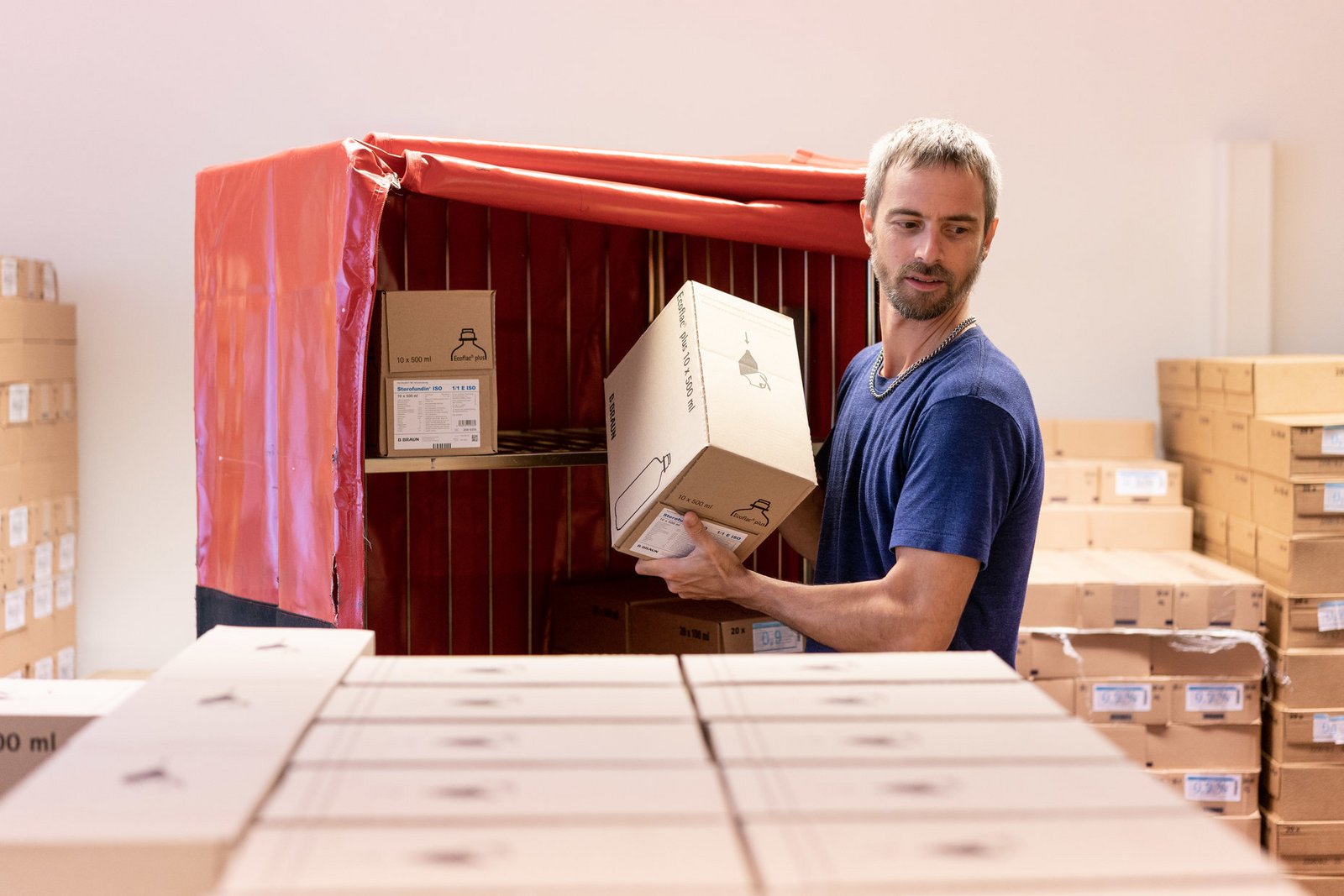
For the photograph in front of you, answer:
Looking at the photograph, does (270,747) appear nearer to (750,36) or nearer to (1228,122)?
(750,36)

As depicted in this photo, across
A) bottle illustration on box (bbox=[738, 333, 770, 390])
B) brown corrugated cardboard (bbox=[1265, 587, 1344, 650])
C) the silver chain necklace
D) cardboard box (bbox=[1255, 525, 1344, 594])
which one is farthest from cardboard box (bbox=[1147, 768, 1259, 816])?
bottle illustration on box (bbox=[738, 333, 770, 390])

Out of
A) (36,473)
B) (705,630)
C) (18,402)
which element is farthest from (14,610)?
(705,630)

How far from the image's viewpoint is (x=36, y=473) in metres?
4.01

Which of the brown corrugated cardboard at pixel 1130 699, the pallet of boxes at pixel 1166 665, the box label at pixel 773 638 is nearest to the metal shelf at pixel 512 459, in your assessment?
the box label at pixel 773 638

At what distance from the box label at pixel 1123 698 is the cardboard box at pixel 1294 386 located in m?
0.95

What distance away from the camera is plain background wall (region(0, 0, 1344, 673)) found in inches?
166

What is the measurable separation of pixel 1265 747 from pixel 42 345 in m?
4.16

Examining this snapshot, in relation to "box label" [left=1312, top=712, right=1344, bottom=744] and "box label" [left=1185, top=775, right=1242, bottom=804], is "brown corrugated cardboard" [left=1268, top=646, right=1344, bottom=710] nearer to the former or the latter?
"box label" [left=1312, top=712, right=1344, bottom=744]

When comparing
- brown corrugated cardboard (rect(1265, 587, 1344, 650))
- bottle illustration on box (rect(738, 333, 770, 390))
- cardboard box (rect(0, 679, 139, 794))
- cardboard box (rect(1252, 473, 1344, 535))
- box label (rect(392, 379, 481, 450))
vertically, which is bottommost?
brown corrugated cardboard (rect(1265, 587, 1344, 650))

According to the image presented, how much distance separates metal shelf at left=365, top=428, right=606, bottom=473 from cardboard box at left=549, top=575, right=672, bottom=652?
1.20 ft

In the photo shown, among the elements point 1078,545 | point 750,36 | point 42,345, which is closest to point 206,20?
point 42,345

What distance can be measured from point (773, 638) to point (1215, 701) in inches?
74.7

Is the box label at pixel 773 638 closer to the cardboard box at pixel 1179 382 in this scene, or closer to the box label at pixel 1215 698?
the box label at pixel 1215 698

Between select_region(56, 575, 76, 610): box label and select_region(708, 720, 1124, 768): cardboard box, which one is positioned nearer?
select_region(708, 720, 1124, 768): cardboard box
